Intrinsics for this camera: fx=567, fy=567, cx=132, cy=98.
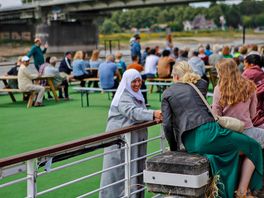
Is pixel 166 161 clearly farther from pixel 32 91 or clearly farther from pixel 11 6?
pixel 11 6

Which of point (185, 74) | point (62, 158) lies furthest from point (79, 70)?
point (62, 158)

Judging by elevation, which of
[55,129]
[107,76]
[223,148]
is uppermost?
[223,148]

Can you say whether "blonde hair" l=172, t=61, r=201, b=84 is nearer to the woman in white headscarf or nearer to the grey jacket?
the grey jacket

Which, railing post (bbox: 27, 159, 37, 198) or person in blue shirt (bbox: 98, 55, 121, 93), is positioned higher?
railing post (bbox: 27, 159, 37, 198)

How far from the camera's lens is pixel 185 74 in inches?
206

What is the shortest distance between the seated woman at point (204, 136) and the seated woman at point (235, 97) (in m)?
0.34

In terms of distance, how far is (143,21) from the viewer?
383ft

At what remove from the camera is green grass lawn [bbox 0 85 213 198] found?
285 inches

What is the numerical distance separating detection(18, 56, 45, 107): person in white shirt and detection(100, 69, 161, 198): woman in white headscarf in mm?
9390

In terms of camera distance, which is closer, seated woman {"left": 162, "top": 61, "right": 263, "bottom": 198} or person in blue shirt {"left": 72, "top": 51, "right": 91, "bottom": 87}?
seated woman {"left": 162, "top": 61, "right": 263, "bottom": 198}

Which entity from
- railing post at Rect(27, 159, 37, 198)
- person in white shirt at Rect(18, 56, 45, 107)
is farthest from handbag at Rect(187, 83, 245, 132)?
person in white shirt at Rect(18, 56, 45, 107)

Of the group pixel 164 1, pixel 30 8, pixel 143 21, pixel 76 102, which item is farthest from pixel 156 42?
pixel 76 102

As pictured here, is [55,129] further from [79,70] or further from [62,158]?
[62,158]

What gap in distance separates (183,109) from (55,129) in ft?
22.8
